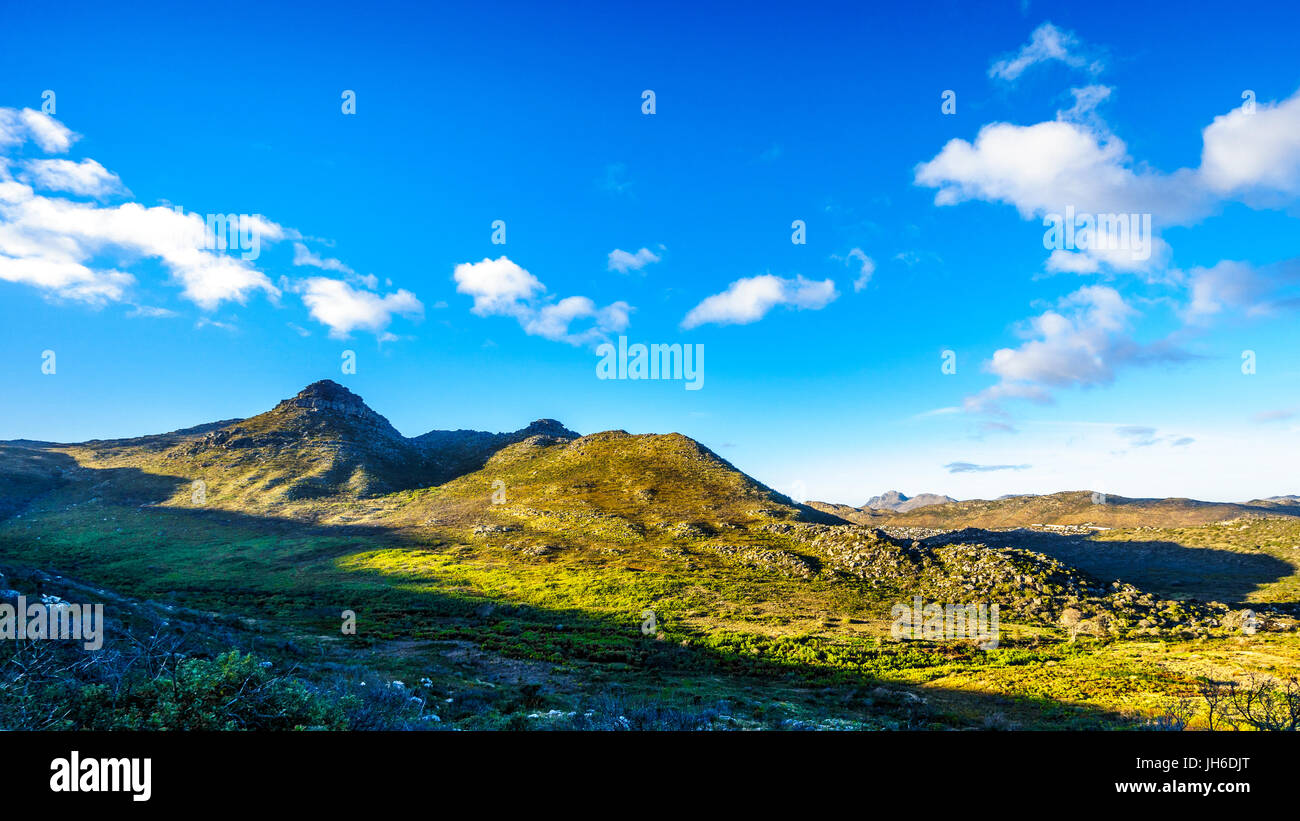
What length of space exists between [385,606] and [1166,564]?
123750 mm

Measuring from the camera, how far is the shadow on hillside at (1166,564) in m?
65.9

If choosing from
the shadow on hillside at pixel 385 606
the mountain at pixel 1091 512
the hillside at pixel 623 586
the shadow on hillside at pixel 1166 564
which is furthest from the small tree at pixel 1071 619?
the mountain at pixel 1091 512

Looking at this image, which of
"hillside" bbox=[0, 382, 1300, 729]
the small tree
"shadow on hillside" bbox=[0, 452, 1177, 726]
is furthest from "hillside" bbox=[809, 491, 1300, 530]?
"shadow on hillside" bbox=[0, 452, 1177, 726]

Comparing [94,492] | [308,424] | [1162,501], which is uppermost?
[308,424]

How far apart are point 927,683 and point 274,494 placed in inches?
5252

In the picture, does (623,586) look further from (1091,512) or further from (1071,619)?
(1091,512)

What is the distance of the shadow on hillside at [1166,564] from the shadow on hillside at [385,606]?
181ft

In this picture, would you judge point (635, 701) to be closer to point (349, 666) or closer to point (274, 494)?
point (349, 666)

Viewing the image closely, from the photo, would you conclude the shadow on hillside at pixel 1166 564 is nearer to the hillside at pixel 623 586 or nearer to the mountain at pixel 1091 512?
the hillside at pixel 623 586

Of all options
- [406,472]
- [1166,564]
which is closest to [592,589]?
[1166,564]

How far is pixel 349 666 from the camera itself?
23.7m

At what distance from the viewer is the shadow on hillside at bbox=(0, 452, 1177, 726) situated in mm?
26719
